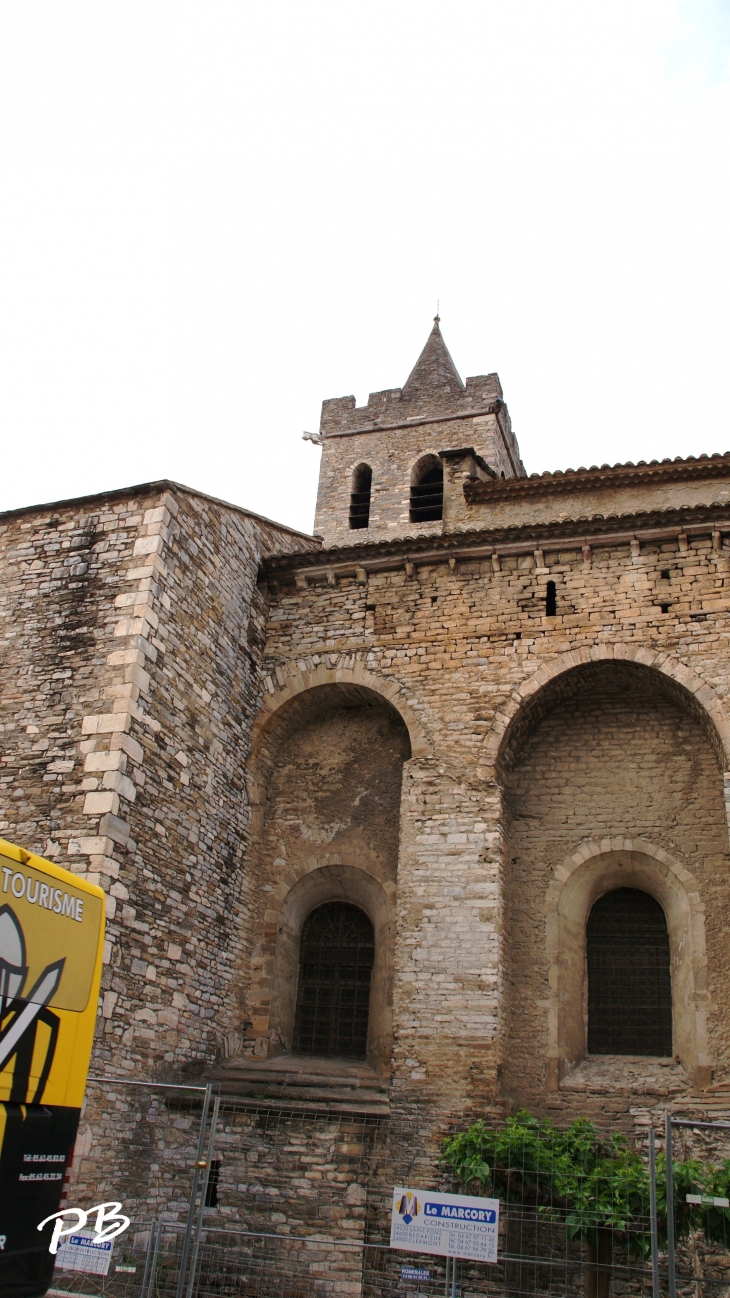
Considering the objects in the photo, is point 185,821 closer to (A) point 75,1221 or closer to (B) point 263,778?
(B) point 263,778

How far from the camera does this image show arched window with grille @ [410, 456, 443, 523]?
1845cm

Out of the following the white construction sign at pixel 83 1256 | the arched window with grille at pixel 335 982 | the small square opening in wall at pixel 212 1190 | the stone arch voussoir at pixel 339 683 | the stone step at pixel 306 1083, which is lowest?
the white construction sign at pixel 83 1256

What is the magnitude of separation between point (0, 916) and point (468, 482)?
12065 millimetres

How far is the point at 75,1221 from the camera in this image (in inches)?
311

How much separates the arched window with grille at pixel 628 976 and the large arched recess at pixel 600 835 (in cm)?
21

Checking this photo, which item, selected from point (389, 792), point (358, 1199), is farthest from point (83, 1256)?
point (389, 792)

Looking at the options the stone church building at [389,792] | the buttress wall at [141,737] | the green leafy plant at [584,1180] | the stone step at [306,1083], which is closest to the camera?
the green leafy plant at [584,1180]

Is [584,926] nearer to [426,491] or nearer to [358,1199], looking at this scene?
[358,1199]

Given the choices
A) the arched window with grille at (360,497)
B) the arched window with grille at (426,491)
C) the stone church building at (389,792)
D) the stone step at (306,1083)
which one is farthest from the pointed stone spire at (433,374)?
the stone step at (306,1083)

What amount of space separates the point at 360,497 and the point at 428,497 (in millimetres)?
1929

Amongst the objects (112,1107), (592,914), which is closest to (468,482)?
(592,914)

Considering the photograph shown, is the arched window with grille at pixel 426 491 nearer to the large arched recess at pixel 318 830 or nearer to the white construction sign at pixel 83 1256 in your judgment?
the large arched recess at pixel 318 830

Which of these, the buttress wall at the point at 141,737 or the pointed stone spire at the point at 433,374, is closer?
the buttress wall at the point at 141,737

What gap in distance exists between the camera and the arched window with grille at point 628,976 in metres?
10.8
